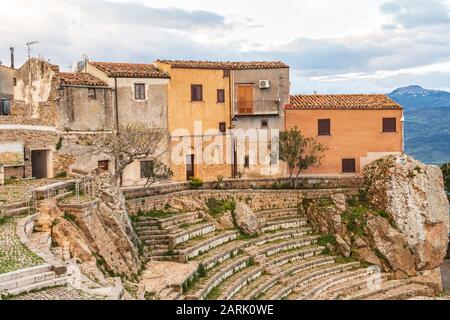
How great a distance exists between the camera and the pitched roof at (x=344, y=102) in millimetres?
36531

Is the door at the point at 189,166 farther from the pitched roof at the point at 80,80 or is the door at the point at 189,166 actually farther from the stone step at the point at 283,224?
the stone step at the point at 283,224

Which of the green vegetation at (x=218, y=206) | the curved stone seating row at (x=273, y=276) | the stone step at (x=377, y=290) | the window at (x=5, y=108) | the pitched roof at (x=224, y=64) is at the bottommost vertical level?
the stone step at (x=377, y=290)

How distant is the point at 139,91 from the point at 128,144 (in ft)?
22.2

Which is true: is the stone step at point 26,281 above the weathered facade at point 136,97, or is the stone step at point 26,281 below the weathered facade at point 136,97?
below

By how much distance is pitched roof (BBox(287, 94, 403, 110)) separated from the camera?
36.5 metres

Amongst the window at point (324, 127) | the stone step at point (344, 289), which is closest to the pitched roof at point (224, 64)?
the window at point (324, 127)

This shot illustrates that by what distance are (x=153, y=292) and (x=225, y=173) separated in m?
19.0

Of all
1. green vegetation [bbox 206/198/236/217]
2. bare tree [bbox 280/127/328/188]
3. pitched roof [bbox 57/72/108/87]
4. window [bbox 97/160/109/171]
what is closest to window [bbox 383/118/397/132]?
bare tree [bbox 280/127/328/188]

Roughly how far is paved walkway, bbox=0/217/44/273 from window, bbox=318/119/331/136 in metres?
23.5

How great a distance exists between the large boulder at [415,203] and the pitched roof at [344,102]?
4818mm

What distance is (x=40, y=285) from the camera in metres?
12.7

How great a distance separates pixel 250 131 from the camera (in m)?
36.5

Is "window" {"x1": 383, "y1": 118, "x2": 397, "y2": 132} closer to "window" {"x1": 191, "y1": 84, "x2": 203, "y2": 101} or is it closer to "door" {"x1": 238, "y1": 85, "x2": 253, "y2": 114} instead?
"door" {"x1": 238, "y1": 85, "x2": 253, "y2": 114}
